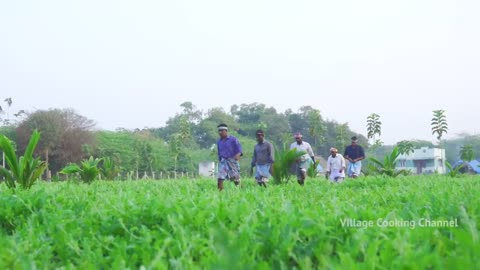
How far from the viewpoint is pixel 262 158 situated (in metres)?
10.8

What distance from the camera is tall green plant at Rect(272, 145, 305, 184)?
11141 mm

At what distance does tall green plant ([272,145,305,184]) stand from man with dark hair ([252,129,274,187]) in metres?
0.29

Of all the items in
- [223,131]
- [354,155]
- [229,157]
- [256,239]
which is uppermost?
[223,131]

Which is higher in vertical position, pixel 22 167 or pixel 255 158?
pixel 255 158

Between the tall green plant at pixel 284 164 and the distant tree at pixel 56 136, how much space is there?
1303 inches

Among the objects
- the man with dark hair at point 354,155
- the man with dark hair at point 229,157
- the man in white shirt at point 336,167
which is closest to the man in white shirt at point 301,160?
the man in white shirt at point 336,167

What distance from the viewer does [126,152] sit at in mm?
54062

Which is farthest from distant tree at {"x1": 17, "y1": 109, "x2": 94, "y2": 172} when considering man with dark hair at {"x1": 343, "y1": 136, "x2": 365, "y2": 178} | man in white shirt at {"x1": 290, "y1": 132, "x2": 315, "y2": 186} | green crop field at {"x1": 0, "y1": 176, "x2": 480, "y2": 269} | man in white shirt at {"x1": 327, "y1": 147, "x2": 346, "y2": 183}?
green crop field at {"x1": 0, "y1": 176, "x2": 480, "y2": 269}

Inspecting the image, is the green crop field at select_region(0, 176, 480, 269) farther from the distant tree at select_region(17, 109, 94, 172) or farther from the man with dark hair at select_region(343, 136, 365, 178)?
the distant tree at select_region(17, 109, 94, 172)

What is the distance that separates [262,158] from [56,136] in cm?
3579

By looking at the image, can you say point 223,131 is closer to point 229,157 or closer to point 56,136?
point 229,157

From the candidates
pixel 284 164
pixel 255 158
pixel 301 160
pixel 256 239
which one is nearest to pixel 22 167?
pixel 255 158

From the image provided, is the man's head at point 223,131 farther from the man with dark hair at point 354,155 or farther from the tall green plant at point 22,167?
the man with dark hair at point 354,155

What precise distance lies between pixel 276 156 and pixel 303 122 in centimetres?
6530
